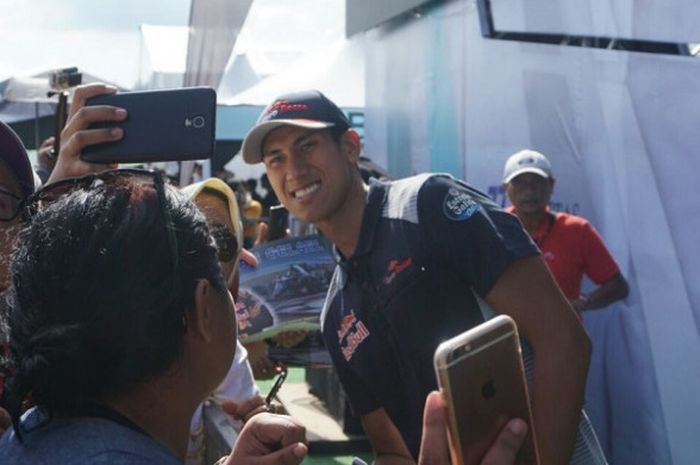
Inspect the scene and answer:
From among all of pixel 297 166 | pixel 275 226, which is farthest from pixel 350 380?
pixel 275 226

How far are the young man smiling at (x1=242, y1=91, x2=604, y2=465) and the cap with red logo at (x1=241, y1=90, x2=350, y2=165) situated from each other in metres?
0.01

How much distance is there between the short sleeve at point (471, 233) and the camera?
2018 mm

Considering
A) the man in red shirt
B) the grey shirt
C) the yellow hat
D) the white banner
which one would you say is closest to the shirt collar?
the yellow hat

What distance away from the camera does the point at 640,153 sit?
4395 mm

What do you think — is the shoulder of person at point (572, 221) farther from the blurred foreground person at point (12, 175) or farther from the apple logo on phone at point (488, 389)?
the apple logo on phone at point (488, 389)

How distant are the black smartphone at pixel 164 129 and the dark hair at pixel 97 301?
0.85 feet

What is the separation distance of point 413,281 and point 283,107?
0.74 m

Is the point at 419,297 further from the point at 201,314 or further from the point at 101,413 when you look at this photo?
the point at 101,413

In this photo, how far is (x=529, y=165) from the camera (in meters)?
5.07

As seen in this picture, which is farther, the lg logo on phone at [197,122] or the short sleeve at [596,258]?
the short sleeve at [596,258]

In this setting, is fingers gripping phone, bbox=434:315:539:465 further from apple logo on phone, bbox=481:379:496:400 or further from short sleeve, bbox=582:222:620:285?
short sleeve, bbox=582:222:620:285

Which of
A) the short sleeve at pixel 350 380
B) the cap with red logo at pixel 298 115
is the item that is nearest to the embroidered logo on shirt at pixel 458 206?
the short sleeve at pixel 350 380

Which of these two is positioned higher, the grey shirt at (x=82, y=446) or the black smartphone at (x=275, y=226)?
the grey shirt at (x=82, y=446)

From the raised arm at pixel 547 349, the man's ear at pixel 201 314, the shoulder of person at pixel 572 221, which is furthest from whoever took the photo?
the shoulder of person at pixel 572 221
